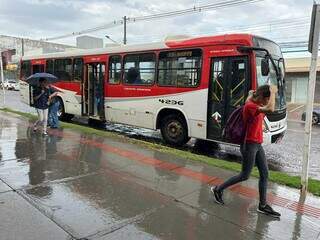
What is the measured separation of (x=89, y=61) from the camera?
549 inches

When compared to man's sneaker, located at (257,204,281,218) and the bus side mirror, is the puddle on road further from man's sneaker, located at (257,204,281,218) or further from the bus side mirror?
man's sneaker, located at (257,204,281,218)

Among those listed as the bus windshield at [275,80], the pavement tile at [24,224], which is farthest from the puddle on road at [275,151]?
the pavement tile at [24,224]

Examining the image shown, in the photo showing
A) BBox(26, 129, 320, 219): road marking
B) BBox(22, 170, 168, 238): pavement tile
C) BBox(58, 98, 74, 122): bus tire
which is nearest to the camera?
BBox(22, 170, 168, 238): pavement tile

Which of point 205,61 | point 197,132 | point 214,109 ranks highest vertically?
point 205,61

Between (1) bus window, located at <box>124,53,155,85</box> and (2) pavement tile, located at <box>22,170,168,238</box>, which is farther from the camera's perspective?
(1) bus window, located at <box>124,53,155,85</box>

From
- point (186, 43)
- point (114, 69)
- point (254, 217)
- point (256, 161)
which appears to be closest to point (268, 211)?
point (254, 217)

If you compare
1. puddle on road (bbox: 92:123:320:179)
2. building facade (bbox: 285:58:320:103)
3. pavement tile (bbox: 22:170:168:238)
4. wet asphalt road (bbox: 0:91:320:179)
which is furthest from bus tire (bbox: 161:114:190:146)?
building facade (bbox: 285:58:320:103)

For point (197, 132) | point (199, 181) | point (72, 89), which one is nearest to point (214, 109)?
point (197, 132)

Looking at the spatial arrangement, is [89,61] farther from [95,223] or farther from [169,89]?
[95,223]

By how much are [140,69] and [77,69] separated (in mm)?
3935

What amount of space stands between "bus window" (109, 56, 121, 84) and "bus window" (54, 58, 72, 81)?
111 inches

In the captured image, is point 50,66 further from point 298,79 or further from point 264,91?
point 298,79

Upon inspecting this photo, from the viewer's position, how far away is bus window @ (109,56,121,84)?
12.6 meters

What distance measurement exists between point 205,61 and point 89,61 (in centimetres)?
565
